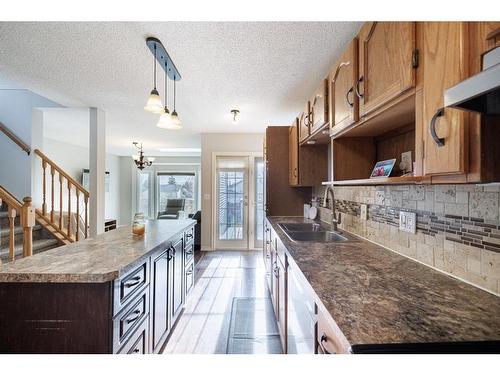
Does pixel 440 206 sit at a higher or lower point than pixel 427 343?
→ higher

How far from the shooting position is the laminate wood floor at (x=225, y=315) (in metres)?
1.90

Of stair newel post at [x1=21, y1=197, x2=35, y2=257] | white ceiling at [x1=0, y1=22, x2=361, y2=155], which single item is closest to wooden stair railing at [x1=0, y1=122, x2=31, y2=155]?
white ceiling at [x1=0, y1=22, x2=361, y2=155]

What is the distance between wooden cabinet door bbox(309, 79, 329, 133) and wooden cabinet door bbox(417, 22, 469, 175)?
1.01m

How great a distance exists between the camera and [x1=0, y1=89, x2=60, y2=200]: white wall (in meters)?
3.47

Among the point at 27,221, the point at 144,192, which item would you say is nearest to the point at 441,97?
the point at 27,221

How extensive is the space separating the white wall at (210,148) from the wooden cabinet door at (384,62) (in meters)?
Answer: 3.64

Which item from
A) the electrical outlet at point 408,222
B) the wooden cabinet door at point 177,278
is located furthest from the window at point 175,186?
the electrical outlet at point 408,222

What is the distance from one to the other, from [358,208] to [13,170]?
4601 millimetres

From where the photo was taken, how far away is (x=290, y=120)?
12.9ft

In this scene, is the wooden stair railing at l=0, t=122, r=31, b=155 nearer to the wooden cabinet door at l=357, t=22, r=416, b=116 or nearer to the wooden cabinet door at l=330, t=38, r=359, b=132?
the wooden cabinet door at l=330, t=38, r=359, b=132

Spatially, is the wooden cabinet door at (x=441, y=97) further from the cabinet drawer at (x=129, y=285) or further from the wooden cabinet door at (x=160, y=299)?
the wooden cabinet door at (x=160, y=299)

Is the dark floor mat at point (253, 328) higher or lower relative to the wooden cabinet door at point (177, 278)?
lower
